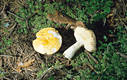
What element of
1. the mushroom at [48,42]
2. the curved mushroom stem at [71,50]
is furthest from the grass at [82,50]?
the mushroom at [48,42]

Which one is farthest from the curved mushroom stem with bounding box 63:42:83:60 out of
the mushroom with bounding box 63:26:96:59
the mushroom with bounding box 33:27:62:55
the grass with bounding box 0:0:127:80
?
the mushroom with bounding box 33:27:62:55

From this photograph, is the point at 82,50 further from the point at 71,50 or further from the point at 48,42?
the point at 48,42

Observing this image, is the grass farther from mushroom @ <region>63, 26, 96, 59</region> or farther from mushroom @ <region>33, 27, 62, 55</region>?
mushroom @ <region>33, 27, 62, 55</region>

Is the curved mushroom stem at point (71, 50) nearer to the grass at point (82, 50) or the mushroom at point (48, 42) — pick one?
the grass at point (82, 50)

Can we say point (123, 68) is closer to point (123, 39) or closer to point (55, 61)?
point (123, 39)

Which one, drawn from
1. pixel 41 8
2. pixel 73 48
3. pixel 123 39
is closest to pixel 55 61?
pixel 73 48
